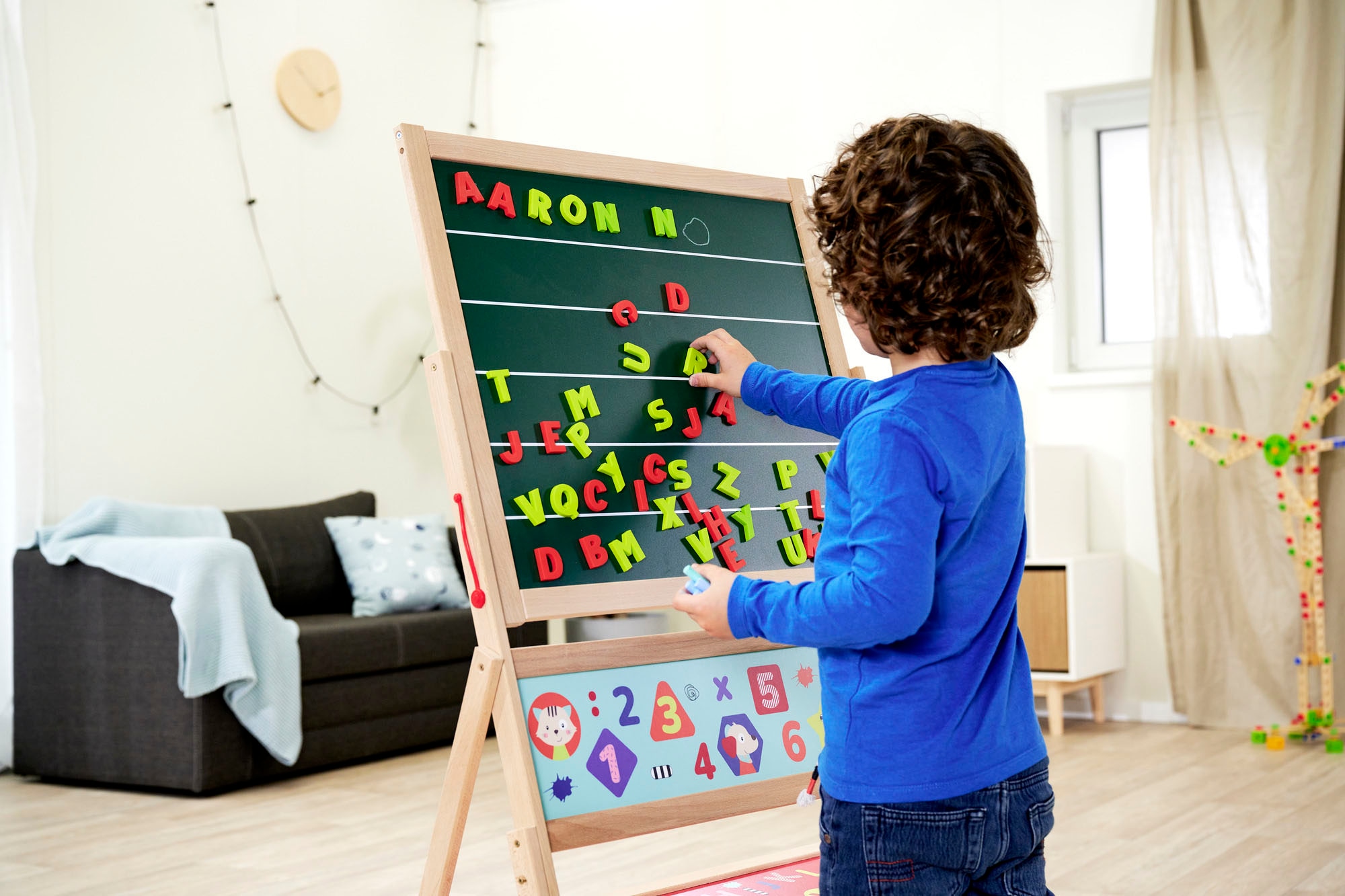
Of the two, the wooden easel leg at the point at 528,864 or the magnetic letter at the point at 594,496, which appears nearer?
the wooden easel leg at the point at 528,864

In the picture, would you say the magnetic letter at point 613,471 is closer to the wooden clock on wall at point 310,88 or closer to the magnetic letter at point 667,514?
the magnetic letter at point 667,514

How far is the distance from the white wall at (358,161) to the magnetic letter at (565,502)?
2567 mm

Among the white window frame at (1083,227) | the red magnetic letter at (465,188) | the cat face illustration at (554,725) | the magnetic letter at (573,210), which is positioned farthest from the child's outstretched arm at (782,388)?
the white window frame at (1083,227)

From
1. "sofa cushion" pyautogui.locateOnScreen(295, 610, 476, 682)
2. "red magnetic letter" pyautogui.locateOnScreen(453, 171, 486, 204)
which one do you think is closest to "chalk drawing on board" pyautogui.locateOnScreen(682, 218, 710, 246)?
"red magnetic letter" pyautogui.locateOnScreen(453, 171, 486, 204)

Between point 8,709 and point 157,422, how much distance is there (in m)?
0.94

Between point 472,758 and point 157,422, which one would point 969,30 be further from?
point 472,758

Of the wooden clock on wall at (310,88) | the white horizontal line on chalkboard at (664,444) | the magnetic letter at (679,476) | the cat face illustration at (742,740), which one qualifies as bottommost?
the cat face illustration at (742,740)

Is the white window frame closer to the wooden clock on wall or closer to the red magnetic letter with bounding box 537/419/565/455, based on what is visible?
the wooden clock on wall

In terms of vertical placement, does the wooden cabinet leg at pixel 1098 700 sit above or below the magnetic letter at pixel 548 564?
below

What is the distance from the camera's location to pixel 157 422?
12.7ft

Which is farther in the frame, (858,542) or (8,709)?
(8,709)

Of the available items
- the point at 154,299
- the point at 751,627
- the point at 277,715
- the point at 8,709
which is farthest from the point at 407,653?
the point at 751,627

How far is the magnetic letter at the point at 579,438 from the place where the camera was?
1.57 metres

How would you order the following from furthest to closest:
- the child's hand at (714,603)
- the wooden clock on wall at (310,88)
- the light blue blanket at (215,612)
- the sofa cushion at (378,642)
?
the wooden clock on wall at (310,88) < the sofa cushion at (378,642) < the light blue blanket at (215,612) < the child's hand at (714,603)
